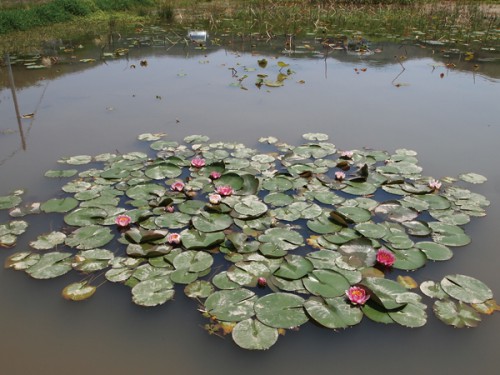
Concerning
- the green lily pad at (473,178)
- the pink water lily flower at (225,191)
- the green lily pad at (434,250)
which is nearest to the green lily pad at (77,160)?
the pink water lily flower at (225,191)

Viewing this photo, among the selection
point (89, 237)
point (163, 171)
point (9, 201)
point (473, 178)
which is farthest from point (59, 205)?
point (473, 178)

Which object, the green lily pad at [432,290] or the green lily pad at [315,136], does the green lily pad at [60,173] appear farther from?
the green lily pad at [432,290]

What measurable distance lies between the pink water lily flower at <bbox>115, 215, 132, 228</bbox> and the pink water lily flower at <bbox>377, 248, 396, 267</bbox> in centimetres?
142

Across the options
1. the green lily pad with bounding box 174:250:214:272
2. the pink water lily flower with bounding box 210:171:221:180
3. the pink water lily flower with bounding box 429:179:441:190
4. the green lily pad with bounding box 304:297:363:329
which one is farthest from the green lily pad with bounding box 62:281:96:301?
the pink water lily flower with bounding box 429:179:441:190

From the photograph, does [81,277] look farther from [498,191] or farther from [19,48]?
[19,48]

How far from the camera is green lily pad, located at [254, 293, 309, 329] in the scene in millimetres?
1674

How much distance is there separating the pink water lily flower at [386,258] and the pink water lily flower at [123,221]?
55.9 inches

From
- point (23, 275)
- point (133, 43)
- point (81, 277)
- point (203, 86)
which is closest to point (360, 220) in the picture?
point (81, 277)

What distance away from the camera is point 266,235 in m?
2.21

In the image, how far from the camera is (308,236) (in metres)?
2.25

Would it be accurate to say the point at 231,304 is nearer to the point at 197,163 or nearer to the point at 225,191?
the point at 225,191

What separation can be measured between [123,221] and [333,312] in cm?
129

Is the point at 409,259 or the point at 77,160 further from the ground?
the point at 77,160

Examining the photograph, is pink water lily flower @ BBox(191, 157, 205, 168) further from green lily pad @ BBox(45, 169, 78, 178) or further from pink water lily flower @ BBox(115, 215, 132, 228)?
green lily pad @ BBox(45, 169, 78, 178)
